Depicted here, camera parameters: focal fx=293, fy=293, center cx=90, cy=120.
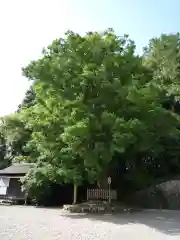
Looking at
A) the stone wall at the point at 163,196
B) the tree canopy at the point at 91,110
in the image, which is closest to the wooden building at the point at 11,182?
the tree canopy at the point at 91,110

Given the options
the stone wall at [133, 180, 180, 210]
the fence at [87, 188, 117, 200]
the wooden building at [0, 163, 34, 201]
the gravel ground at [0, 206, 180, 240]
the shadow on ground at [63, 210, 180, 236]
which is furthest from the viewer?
the wooden building at [0, 163, 34, 201]

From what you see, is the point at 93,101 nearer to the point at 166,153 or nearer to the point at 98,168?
the point at 98,168

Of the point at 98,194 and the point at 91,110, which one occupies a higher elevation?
the point at 91,110

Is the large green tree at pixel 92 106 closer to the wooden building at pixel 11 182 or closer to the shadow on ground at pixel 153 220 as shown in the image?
the shadow on ground at pixel 153 220

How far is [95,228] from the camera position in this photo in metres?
12.3

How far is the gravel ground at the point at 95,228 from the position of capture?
1052 cm

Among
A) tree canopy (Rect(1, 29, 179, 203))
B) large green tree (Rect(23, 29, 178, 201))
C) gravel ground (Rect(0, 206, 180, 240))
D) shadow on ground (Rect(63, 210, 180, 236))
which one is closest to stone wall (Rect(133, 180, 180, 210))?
tree canopy (Rect(1, 29, 179, 203))

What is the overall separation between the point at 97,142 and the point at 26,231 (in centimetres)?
778

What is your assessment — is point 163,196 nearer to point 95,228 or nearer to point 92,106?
point 92,106

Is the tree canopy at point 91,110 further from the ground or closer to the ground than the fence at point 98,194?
further from the ground

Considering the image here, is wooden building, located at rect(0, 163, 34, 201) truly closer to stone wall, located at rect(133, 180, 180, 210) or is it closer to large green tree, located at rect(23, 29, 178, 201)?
large green tree, located at rect(23, 29, 178, 201)

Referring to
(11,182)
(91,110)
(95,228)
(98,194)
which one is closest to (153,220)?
(95,228)

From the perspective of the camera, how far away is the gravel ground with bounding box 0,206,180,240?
34.5 ft

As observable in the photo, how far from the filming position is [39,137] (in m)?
20.8
